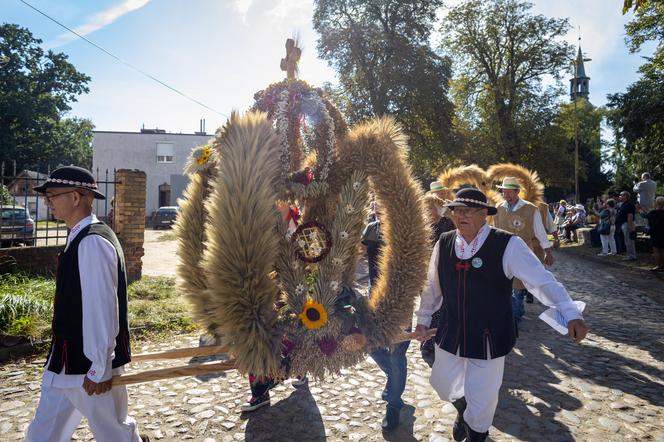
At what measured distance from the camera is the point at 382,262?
3191 mm

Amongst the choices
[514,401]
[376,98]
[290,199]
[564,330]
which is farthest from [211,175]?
[376,98]

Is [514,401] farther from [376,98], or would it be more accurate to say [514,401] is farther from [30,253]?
[376,98]

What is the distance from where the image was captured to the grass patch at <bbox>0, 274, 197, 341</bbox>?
5.52 meters

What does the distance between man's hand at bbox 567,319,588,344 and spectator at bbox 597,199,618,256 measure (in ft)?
46.7

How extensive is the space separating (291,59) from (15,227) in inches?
350

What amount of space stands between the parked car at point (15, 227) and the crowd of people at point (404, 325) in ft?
19.2

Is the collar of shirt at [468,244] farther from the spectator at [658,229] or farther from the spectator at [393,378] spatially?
the spectator at [658,229]

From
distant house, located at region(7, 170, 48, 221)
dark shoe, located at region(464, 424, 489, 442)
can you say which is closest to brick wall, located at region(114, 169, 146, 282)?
distant house, located at region(7, 170, 48, 221)

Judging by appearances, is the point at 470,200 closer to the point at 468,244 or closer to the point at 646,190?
the point at 468,244

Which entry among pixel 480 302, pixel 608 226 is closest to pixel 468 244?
pixel 480 302

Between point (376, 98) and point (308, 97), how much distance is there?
19.7 metres

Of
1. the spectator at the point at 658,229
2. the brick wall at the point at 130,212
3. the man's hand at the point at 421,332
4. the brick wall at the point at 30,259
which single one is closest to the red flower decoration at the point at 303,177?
the man's hand at the point at 421,332

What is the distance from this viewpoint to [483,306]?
120 inches

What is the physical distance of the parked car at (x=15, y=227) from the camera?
26.2 ft
